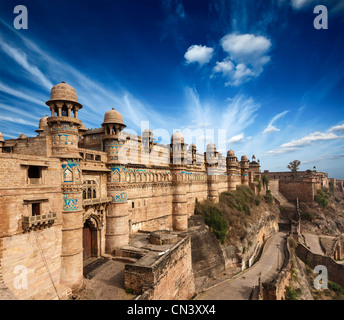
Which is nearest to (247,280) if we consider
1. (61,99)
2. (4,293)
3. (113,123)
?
(113,123)

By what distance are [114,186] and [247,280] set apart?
18.3 meters

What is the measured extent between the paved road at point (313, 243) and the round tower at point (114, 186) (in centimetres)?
3863

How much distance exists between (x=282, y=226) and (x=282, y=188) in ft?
64.3

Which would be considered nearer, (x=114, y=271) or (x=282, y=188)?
(x=114, y=271)

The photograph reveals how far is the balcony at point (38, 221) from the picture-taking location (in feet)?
34.1

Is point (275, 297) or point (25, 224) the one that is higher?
point (25, 224)

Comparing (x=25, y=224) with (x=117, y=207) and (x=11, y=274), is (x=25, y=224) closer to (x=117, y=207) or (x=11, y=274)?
(x=11, y=274)

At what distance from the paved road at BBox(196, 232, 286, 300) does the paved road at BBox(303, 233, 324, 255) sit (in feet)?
31.5

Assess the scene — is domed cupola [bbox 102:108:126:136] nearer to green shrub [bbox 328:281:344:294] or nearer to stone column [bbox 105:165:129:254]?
stone column [bbox 105:165:129:254]

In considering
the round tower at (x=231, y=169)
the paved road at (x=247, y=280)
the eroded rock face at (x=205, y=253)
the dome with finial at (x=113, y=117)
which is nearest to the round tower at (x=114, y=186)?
the dome with finial at (x=113, y=117)

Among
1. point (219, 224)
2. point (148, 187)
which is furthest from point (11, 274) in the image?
point (219, 224)

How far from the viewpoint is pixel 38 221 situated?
35.7 ft

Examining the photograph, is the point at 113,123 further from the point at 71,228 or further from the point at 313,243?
the point at 313,243

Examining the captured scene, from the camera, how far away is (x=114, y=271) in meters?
14.6
